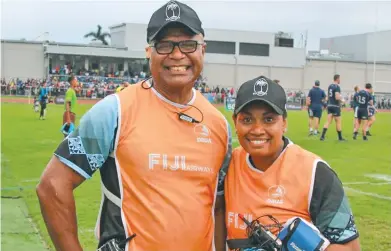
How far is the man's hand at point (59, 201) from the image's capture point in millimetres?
2756

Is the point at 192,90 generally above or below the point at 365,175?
above

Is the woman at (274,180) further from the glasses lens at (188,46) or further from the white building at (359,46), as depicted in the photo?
the white building at (359,46)

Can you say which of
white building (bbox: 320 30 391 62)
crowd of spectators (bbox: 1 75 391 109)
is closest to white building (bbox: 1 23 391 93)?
white building (bbox: 320 30 391 62)

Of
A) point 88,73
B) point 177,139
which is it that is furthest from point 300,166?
point 88,73

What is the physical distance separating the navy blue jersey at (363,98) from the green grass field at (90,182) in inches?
49.2

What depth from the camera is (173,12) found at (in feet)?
9.66

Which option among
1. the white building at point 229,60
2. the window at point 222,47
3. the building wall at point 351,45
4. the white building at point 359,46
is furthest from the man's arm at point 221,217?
the building wall at point 351,45

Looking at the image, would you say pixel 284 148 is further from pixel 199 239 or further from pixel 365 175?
pixel 365 175

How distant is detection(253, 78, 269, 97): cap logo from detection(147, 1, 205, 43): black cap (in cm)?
42

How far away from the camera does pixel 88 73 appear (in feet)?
181

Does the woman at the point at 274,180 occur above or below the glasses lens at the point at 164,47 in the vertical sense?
below

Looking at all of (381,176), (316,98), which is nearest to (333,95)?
(316,98)

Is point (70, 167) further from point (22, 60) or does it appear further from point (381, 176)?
point (22, 60)

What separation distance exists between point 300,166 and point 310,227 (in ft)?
1.19
